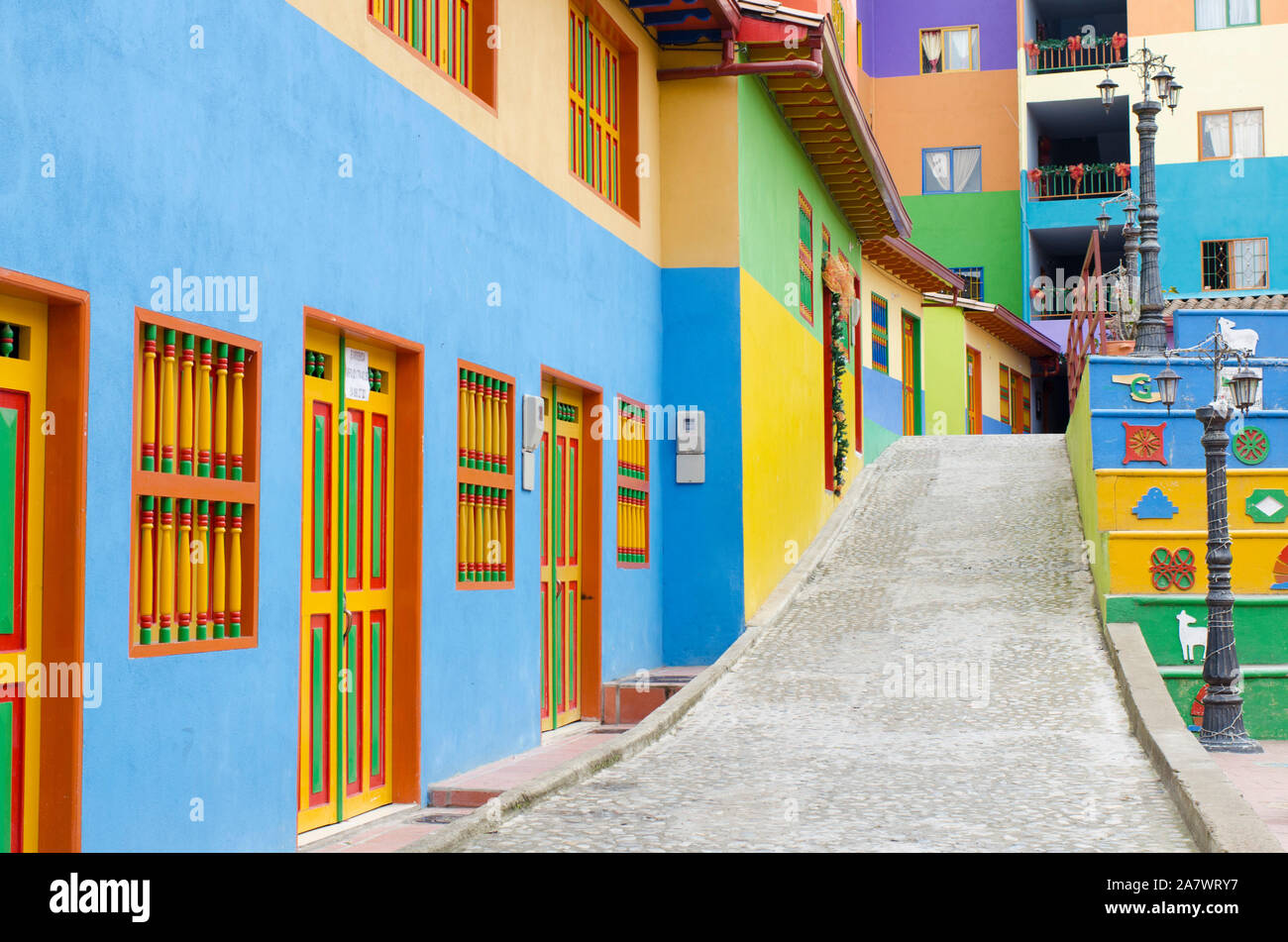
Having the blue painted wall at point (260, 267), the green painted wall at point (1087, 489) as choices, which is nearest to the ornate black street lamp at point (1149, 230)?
the green painted wall at point (1087, 489)

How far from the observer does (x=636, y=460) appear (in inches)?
468

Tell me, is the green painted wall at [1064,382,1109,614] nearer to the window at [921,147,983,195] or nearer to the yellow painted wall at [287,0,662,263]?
the yellow painted wall at [287,0,662,263]

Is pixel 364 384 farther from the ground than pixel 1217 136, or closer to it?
closer to it

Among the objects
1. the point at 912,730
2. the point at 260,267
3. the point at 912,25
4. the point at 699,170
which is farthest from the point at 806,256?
the point at 912,25

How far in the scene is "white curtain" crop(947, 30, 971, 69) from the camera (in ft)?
108

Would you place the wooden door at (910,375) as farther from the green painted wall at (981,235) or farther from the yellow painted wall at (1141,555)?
the yellow painted wall at (1141,555)

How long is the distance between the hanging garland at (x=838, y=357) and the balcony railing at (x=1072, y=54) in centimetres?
1608

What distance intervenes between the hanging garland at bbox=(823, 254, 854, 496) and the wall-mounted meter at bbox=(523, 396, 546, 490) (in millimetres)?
8825

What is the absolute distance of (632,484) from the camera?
11.8 metres

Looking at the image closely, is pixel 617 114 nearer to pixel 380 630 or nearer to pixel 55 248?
pixel 380 630

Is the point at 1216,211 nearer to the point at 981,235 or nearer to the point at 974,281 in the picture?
the point at 981,235

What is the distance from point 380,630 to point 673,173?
254 inches

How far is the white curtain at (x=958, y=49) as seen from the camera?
32.9 m

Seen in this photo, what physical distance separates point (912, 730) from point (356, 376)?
177 inches
